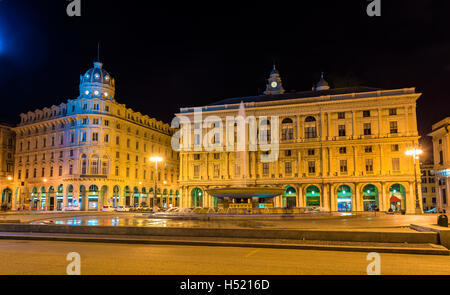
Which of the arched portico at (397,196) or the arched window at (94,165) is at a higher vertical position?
the arched window at (94,165)

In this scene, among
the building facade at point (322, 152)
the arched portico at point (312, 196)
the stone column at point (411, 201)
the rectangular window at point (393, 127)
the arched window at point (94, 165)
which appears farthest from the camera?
the arched window at point (94, 165)

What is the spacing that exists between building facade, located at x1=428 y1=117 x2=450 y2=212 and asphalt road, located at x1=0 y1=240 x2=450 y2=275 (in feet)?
193

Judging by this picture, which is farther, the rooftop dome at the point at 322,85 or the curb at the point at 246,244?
the rooftop dome at the point at 322,85

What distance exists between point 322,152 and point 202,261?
54.2 meters

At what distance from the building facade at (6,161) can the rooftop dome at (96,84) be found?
2131cm

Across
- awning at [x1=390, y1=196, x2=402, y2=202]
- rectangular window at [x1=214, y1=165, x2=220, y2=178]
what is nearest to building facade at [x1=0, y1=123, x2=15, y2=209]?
rectangular window at [x1=214, y1=165, x2=220, y2=178]

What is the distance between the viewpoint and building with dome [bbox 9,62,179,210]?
68.9 metres

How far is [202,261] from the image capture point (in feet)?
35.8

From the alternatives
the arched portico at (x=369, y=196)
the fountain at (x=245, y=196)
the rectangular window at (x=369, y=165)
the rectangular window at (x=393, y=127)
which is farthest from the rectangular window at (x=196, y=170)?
the fountain at (x=245, y=196)

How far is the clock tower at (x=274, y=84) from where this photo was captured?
90.0 metres

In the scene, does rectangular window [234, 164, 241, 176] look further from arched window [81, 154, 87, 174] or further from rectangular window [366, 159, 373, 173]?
arched window [81, 154, 87, 174]

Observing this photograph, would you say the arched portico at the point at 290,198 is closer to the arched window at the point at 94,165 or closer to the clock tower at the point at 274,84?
the clock tower at the point at 274,84

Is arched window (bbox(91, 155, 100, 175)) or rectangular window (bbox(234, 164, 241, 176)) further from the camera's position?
arched window (bbox(91, 155, 100, 175))

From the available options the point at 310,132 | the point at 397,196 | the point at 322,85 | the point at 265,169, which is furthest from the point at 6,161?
the point at 397,196
